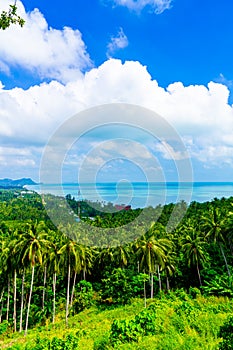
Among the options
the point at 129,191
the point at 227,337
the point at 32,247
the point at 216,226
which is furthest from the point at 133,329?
the point at 216,226

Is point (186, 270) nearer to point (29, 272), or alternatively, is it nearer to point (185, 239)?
point (185, 239)

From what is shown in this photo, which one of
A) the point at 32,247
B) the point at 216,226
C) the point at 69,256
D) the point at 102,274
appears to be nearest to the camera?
the point at 32,247

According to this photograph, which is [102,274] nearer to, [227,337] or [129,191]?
[129,191]

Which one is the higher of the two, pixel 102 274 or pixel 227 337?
pixel 227 337

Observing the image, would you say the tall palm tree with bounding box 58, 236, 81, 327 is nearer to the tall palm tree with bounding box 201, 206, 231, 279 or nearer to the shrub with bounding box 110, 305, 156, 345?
the tall palm tree with bounding box 201, 206, 231, 279

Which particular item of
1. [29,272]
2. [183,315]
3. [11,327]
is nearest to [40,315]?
[11,327]

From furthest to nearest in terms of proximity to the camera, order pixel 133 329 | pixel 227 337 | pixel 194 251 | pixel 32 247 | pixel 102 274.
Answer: pixel 102 274, pixel 194 251, pixel 32 247, pixel 133 329, pixel 227 337

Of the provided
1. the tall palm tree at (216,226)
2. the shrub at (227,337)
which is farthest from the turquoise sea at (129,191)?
the shrub at (227,337)

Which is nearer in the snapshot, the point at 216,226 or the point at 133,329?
the point at 133,329

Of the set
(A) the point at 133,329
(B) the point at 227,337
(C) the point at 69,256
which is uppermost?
(B) the point at 227,337

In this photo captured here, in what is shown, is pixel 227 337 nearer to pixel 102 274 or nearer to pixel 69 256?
pixel 69 256

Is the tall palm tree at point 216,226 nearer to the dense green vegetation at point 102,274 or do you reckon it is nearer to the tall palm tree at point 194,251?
the dense green vegetation at point 102,274
